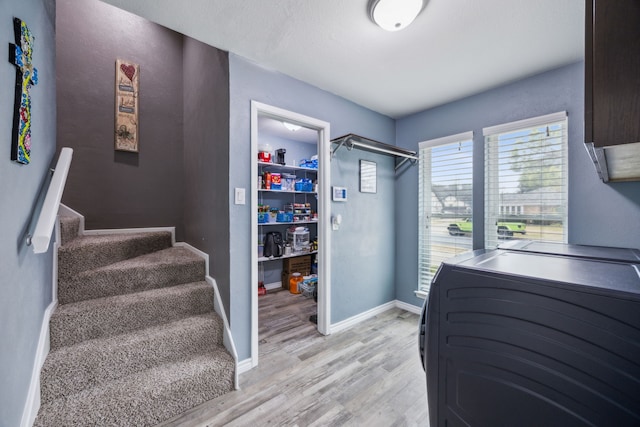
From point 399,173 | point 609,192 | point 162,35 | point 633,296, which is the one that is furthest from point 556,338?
point 162,35

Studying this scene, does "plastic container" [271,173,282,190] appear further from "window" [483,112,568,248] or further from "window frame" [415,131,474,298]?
"window" [483,112,568,248]

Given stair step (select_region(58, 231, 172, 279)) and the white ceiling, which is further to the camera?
stair step (select_region(58, 231, 172, 279))

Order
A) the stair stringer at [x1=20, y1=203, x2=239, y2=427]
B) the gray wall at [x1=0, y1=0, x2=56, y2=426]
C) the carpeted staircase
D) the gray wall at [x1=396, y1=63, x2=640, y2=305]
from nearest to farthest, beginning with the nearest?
1. the gray wall at [x1=0, y1=0, x2=56, y2=426]
2. the stair stringer at [x1=20, y1=203, x2=239, y2=427]
3. the carpeted staircase
4. the gray wall at [x1=396, y1=63, x2=640, y2=305]

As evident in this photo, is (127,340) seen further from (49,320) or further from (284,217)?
(284,217)

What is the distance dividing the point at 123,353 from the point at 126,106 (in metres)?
2.53

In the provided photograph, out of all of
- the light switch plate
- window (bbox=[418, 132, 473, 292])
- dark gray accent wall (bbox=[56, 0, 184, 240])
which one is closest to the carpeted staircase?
dark gray accent wall (bbox=[56, 0, 184, 240])

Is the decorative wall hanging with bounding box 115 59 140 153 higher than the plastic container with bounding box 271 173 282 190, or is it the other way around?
the decorative wall hanging with bounding box 115 59 140 153

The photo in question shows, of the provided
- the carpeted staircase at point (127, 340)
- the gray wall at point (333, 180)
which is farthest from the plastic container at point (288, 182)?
the carpeted staircase at point (127, 340)

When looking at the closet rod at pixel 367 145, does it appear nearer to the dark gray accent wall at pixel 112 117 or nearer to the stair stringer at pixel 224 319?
the stair stringer at pixel 224 319

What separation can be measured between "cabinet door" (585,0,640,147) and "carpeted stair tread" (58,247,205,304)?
259 cm

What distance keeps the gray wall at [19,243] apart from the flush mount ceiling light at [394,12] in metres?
1.66

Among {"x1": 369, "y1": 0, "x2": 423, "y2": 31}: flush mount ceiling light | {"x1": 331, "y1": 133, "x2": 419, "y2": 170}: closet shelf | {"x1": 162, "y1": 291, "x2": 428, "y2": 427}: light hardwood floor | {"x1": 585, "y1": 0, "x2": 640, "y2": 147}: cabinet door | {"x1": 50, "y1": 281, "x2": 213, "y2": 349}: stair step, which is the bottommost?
{"x1": 162, "y1": 291, "x2": 428, "y2": 427}: light hardwood floor

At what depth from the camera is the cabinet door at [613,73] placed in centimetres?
57

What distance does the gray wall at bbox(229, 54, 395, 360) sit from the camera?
1931mm
